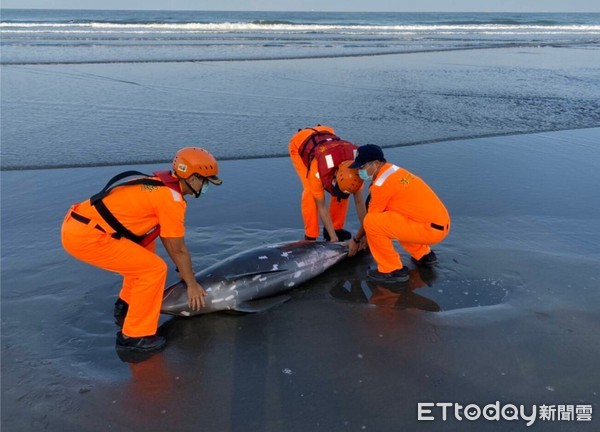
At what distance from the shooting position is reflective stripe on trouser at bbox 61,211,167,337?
4.36 metres

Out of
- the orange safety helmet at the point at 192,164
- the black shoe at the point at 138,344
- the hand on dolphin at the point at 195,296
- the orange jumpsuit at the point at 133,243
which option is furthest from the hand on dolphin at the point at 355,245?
the black shoe at the point at 138,344

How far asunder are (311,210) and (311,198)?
0.48ft

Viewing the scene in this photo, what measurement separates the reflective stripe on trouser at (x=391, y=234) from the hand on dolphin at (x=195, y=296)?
1.94 metres

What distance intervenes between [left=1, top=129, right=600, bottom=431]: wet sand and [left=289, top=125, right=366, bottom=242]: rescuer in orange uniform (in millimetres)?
395

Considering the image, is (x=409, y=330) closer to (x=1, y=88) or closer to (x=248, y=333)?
(x=248, y=333)

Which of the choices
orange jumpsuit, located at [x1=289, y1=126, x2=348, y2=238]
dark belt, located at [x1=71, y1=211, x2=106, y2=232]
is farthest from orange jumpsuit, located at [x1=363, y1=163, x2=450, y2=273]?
dark belt, located at [x1=71, y1=211, x2=106, y2=232]

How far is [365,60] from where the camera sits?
22.0m

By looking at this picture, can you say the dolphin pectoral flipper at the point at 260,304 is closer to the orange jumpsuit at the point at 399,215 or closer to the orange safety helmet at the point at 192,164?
the orange jumpsuit at the point at 399,215

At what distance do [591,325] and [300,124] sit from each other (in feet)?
25.6

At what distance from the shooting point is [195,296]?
468 centimetres

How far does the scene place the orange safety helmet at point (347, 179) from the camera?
562cm

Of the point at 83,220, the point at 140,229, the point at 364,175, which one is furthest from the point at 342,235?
the point at 83,220

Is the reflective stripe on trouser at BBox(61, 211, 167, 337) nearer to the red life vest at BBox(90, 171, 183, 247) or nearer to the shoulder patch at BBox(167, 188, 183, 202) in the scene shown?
the red life vest at BBox(90, 171, 183, 247)

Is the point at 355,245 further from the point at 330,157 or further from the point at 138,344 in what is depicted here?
the point at 138,344
